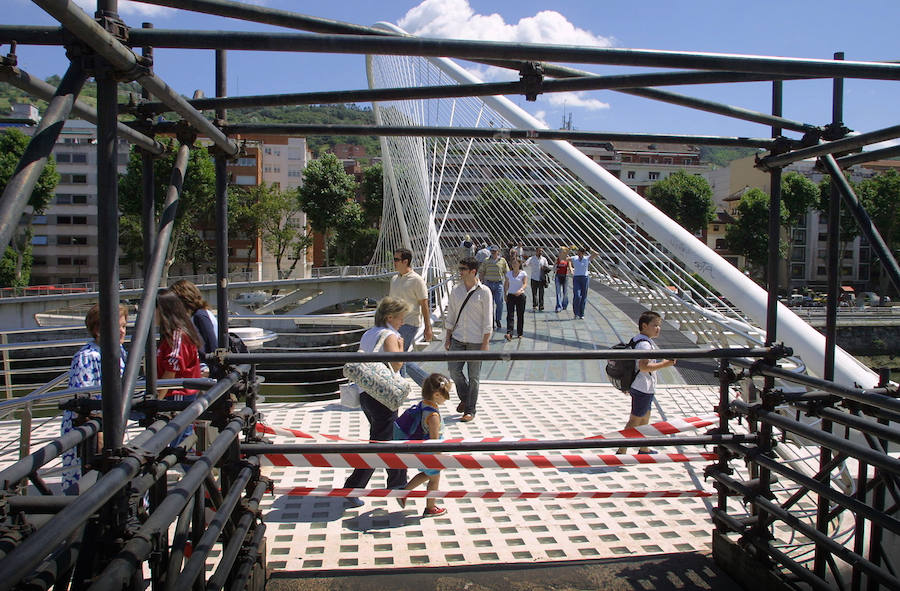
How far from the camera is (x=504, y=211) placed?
18578 mm

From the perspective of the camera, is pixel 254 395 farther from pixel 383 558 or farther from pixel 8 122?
pixel 8 122

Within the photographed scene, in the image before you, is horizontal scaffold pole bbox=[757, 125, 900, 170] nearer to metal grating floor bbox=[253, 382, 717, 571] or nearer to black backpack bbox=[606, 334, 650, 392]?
metal grating floor bbox=[253, 382, 717, 571]

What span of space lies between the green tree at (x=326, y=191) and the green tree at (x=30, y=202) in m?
19.0

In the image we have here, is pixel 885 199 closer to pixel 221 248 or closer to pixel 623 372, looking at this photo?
pixel 623 372

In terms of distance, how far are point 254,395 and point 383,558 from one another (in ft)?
3.52

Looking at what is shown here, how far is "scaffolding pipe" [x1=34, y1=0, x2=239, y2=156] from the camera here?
5.27 ft

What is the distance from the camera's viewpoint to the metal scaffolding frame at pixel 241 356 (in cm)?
187

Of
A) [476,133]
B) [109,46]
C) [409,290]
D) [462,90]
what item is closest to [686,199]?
[409,290]

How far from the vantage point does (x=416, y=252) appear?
69.5 ft

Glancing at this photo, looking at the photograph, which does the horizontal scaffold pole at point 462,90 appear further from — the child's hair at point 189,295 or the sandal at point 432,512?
the sandal at point 432,512

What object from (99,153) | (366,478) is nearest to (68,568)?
(99,153)

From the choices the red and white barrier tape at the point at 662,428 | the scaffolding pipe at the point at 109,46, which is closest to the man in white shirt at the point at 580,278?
the red and white barrier tape at the point at 662,428

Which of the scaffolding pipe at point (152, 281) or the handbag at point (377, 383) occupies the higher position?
the scaffolding pipe at point (152, 281)

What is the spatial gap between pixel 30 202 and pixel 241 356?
1908 inches
